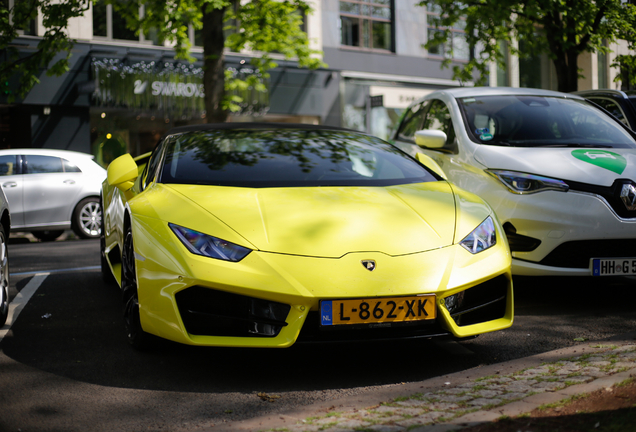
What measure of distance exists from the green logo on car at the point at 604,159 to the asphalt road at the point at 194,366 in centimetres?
106

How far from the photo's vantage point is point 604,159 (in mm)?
5402

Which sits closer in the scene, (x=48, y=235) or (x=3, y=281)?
(x=3, y=281)

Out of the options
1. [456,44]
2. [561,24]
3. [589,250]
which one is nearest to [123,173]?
[589,250]

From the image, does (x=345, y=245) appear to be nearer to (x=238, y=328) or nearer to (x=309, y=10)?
(x=238, y=328)

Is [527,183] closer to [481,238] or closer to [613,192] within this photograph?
[613,192]

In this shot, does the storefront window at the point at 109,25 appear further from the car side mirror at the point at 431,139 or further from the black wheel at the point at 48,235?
the car side mirror at the point at 431,139

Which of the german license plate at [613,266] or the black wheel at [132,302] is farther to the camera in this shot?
the german license plate at [613,266]

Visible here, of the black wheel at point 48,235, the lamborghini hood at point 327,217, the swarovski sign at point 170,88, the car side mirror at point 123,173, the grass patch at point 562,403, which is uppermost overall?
the swarovski sign at point 170,88

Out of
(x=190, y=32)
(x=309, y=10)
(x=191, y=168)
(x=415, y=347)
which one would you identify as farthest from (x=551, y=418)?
(x=190, y=32)

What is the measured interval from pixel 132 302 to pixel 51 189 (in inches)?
329

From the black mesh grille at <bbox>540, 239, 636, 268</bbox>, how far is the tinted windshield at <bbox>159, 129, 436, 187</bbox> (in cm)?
117

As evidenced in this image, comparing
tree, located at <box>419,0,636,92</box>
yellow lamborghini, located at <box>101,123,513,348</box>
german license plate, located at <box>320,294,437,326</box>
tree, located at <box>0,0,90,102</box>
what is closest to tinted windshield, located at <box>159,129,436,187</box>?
yellow lamborghini, located at <box>101,123,513,348</box>

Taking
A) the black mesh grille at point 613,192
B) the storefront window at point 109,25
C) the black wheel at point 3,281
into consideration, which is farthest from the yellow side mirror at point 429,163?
the storefront window at point 109,25

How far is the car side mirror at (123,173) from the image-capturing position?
462cm
